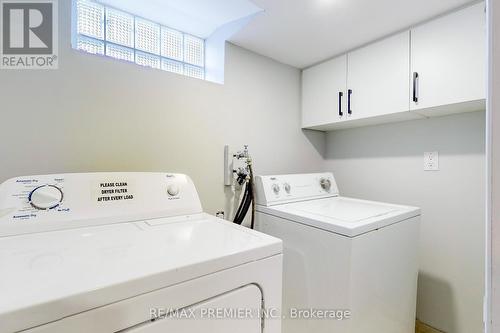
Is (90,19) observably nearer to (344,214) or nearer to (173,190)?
(173,190)

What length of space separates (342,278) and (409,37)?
4.91ft

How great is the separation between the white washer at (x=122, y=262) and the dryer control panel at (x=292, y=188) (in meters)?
0.58

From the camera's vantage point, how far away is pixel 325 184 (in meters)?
1.97

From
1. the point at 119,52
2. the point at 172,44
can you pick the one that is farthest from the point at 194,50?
the point at 119,52

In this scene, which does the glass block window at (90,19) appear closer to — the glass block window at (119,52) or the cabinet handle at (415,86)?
the glass block window at (119,52)

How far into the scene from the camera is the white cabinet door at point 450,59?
4.03 ft

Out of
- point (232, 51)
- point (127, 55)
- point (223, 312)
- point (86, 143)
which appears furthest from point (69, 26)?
point (223, 312)

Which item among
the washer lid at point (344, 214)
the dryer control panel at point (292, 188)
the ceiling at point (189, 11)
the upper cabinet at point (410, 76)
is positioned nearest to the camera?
the washer lid at point (344, 214)

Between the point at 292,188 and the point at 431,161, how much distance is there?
39.1 inches

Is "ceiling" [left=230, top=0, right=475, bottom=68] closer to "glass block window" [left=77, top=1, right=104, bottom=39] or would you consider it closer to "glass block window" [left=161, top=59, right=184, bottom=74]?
"glass block window" [left=161, top=59, right=184, bottom=74]

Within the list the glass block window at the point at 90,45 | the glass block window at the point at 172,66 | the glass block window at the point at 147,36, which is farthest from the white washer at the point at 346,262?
the glass block window at the point at 90,45

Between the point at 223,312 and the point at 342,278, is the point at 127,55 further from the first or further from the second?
the point at 342,278

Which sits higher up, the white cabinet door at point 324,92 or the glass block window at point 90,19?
the glass block window at point 90,19
